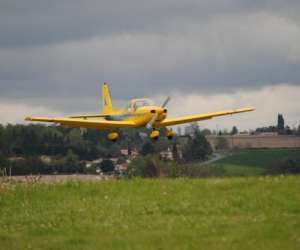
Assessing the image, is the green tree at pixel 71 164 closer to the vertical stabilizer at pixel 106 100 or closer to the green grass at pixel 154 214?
the vertical stabilizer at pixel 106 100

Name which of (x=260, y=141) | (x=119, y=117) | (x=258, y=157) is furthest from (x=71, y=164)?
(x=260, y=141)

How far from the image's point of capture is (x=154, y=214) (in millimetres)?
22438

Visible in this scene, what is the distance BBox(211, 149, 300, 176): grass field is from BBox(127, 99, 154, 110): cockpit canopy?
11.0 m

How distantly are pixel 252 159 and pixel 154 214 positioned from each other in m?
48.4

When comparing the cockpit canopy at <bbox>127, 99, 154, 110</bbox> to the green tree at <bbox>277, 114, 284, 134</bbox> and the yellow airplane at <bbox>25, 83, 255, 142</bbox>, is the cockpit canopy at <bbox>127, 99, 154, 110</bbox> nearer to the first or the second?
the yellow airplane at <bbox>25, 83, 255, 142</bbox>

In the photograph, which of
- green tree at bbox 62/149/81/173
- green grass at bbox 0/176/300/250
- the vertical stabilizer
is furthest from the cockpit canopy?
green grass at bbox 0/176/300/250

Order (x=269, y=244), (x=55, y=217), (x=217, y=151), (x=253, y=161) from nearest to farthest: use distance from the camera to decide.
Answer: (x=269, y=244)
(x=55, y=217)
(x=253, y=161)
(x=217, y=151)

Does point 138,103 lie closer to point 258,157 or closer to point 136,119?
point 136,119

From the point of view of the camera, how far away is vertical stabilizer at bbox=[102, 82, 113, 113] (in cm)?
5741

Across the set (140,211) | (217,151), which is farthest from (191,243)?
(217,151)

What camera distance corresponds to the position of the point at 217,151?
258ft

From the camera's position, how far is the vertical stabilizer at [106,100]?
188ft

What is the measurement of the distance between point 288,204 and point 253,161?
45852 mm

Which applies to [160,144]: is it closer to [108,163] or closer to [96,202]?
[108,163]
